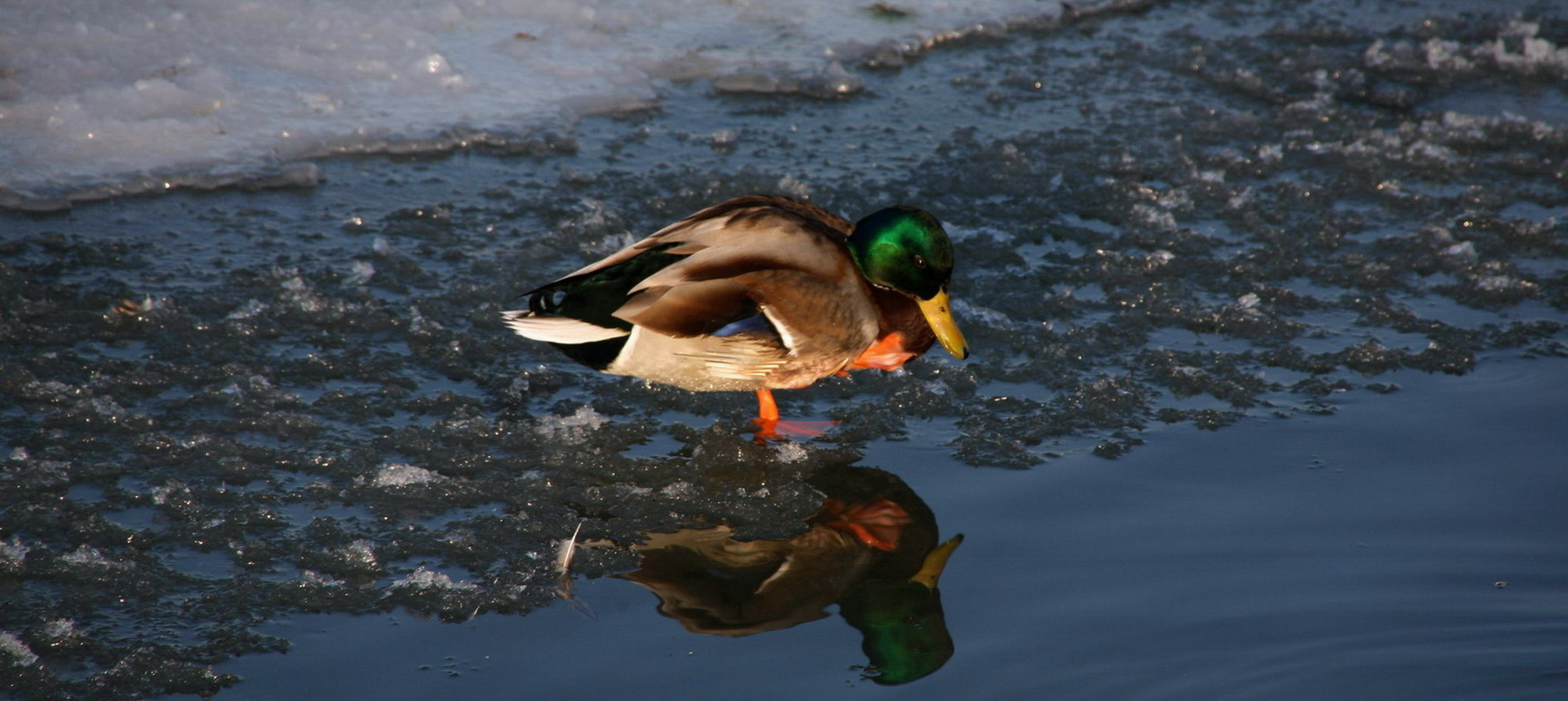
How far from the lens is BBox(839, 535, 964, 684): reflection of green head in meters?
2.82

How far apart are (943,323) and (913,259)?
0.70ft

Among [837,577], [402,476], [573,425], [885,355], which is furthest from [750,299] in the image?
[402,476]

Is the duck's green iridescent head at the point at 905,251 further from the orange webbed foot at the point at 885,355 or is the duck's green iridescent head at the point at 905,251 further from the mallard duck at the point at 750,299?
the orange webbed foot at the point at 885,355

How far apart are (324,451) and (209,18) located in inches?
135

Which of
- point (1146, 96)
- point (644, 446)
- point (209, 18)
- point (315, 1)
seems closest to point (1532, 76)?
point (1146, 96)

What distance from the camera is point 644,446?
12.2 feet

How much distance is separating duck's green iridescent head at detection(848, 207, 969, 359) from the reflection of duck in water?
516mm

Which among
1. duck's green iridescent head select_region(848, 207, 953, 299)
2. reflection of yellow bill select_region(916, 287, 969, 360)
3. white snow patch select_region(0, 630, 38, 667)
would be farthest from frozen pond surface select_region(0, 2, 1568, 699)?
duck's green iridescent head select_region(848, 207, 953, 299)

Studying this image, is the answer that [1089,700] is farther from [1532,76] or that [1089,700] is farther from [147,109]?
[1532,76]

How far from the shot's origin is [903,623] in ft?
9.73

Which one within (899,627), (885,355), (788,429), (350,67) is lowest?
(899,627)

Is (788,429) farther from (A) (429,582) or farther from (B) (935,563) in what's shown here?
(A) (429,582)

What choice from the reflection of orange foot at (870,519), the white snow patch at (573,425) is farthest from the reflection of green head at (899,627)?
the white snow patch at (573,425)

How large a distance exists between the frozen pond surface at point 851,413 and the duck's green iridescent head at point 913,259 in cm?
29
